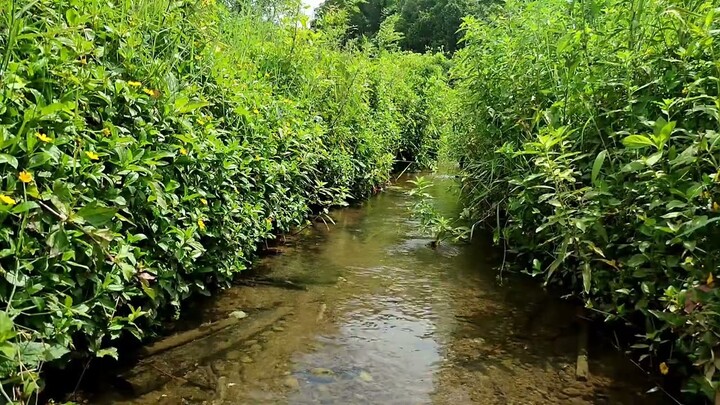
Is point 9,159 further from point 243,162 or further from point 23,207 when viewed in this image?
point 243,162

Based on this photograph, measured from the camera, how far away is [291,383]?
2.58 meters

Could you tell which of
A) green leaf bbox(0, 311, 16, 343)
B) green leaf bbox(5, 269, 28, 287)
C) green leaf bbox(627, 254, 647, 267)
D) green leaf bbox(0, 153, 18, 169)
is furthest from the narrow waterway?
green leaf bbox(0, 153, 18, 169)

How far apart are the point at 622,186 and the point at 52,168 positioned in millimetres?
2556

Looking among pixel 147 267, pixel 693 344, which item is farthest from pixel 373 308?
pixel 693 344

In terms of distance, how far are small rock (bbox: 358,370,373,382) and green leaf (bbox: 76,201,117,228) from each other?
4.68ft

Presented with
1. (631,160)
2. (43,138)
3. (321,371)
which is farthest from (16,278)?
(631,160)

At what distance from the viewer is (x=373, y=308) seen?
11.7 feet

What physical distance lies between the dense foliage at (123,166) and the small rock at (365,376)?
102 centimetres

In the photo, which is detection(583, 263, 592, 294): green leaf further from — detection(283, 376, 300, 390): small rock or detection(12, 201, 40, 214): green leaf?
detection(12, 201, 40, 214): green leaf

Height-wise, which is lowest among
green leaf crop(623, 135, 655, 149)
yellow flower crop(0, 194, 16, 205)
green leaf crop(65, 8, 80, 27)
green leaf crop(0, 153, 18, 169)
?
yellow flower crop(0, 194, 16, 205)

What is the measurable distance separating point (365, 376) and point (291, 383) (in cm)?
37

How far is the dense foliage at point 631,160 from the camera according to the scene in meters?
2.07

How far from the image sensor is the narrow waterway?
8.25 feet

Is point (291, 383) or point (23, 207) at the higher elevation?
point (23, 207)
